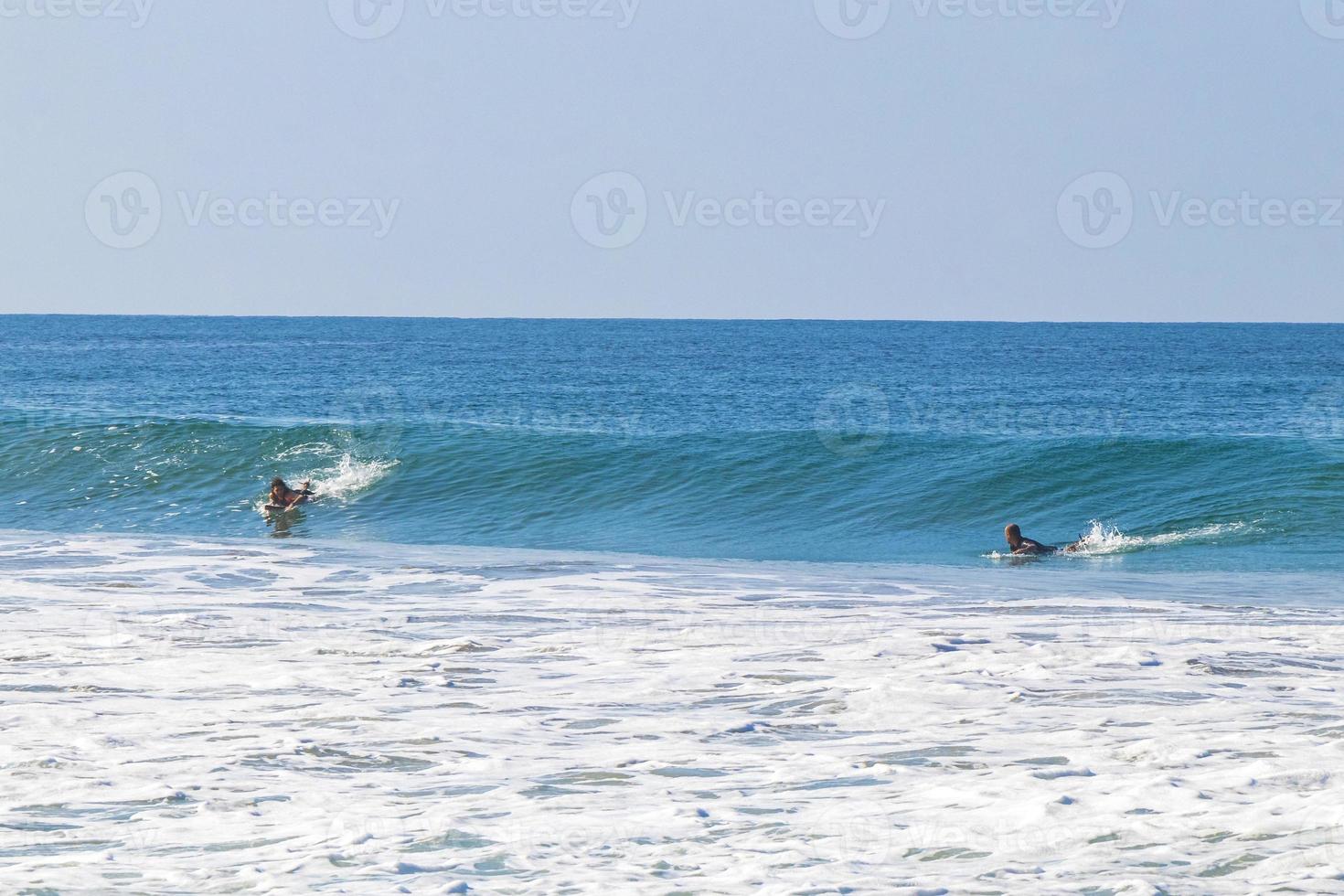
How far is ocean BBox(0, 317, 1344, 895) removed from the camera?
610 centimetres

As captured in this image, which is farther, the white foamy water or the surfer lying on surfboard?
the surfer lying on surfboard

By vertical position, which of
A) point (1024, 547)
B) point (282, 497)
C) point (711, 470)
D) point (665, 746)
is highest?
point (711, 470)

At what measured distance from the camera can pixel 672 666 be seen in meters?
9.94

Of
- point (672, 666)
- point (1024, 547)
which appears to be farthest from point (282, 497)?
point (672, 666)

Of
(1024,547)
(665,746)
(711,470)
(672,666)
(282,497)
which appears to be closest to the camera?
(665,746)

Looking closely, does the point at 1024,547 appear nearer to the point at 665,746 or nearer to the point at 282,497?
the point at 665,746

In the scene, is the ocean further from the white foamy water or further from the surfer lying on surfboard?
the surfer lying on surfboard

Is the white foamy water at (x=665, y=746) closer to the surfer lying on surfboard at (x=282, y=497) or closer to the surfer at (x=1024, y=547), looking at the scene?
the surfer at (x=1024, y=547)

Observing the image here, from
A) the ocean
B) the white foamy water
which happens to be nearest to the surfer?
the ocean

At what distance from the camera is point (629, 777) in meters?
7.16

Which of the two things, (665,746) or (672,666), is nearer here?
(665,746)

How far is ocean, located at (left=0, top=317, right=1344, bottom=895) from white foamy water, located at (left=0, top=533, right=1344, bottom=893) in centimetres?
3

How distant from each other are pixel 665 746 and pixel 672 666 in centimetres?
220

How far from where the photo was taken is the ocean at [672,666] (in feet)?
20.0
